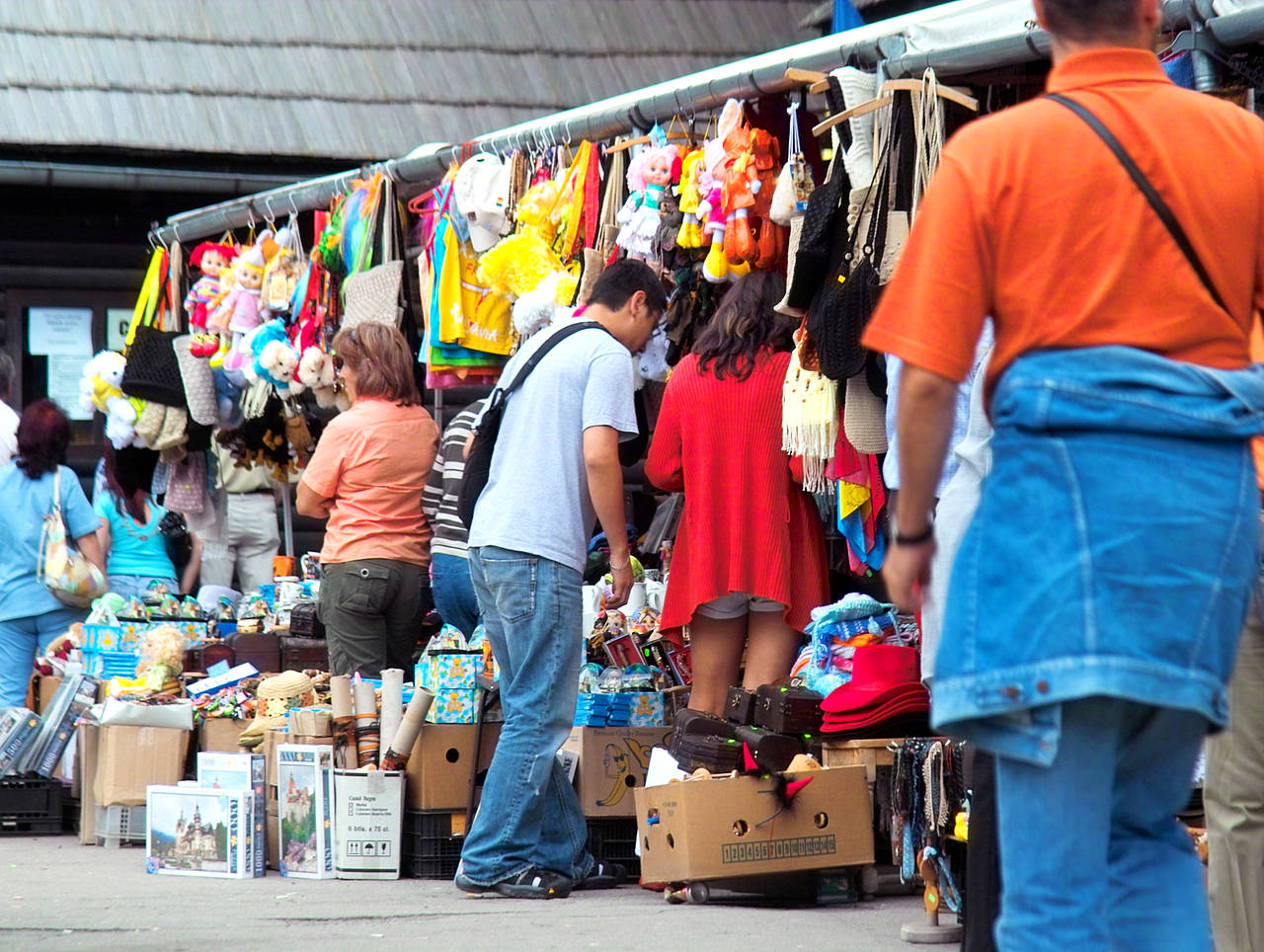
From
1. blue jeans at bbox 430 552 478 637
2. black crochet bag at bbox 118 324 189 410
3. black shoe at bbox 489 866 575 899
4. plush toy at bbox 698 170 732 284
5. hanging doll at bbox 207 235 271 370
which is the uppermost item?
hanging doll at bbox 207 235 271 370

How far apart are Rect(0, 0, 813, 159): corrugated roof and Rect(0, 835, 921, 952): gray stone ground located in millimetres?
6132

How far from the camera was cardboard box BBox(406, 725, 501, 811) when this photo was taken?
630 centimetres

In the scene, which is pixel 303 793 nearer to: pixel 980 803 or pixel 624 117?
pixel 624 117

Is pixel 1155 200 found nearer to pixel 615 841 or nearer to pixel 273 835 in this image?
pixel 615 841

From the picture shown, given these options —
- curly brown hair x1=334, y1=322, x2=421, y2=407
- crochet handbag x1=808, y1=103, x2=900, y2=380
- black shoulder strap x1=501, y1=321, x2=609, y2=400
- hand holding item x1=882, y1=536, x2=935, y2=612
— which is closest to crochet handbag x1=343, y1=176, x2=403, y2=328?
curly brown hair x1=334, y1=322, x2=421, y2=407

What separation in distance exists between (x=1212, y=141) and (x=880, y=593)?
453 cm

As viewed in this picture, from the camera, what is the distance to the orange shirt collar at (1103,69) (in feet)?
8.71

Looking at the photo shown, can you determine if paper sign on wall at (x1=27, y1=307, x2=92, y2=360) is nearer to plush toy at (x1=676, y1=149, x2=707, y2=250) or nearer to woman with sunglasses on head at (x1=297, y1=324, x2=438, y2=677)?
woman with sunglasses on head at (x1=297, y1=324, x2=438, y2=677)

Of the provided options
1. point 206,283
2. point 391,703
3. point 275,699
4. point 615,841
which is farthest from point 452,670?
point 206,283

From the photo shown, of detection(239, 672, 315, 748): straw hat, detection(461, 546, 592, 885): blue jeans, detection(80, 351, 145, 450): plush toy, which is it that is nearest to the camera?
detection(461, 546, 592, 885): blue jeans

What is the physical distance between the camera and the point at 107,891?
6.12m

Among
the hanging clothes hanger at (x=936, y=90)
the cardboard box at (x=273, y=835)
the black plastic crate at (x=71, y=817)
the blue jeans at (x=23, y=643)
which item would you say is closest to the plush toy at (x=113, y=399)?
the blue jeans at (x=23, y=643)

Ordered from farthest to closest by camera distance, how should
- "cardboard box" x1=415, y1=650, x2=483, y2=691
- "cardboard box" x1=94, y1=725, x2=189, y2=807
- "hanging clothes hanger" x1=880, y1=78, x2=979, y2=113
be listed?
"cardboard box" x1=94, y1=725, x2=189, y2=807
"cardboard box" x1=415, y1=650, x2=483, y2=691
"hanging clothes hanger" x1=880, y1=78, x2=979, y2=113

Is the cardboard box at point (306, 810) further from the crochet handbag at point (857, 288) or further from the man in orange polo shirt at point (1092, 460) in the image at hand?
the man in orange polo shirt at point (1092, 460)
